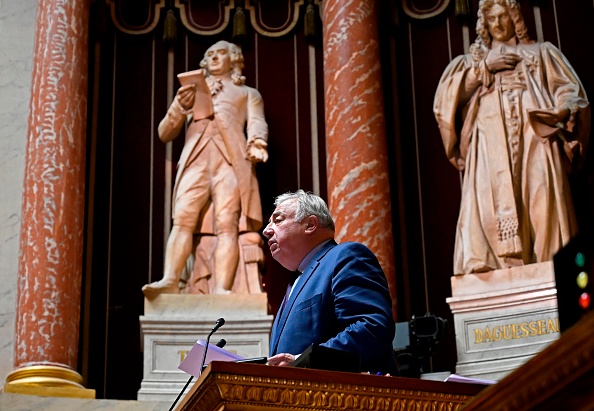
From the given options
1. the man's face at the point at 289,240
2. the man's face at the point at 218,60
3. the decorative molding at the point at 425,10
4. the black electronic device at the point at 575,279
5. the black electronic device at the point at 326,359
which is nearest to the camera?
the black electronic device at the point at 575,279

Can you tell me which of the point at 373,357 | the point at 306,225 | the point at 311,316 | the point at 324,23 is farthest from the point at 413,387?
the point at 324,23

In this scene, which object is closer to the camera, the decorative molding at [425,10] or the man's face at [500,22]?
the man's face at [500,22]

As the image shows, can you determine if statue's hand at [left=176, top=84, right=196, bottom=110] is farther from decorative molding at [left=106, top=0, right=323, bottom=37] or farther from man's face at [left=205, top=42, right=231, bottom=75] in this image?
decorative molding at [left=106, top=0, right=323, bottom=37]

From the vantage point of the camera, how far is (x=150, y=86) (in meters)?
9.19

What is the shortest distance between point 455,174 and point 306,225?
5.23 m

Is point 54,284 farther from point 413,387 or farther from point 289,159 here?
point 413,387

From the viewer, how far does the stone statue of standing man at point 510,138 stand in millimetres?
7484

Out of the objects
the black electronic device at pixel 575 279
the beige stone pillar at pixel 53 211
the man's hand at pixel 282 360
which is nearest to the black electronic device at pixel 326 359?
the man's hand at pixel 282 360

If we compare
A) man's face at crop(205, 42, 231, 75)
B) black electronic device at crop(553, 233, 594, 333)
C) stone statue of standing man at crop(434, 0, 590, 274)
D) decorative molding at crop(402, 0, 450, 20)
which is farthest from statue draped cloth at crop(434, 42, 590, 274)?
black electronic device at crop(553, 233, 594, 333)

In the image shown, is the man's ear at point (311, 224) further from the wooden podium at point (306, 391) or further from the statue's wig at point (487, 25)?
the statue's wig at point (487, 25)

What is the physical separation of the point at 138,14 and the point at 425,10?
2457 millimetres

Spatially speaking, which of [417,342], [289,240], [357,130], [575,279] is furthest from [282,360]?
[357,130]

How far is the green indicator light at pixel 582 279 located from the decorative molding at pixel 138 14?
7.93 m

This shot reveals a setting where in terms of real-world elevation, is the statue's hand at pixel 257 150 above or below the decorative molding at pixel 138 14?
below
